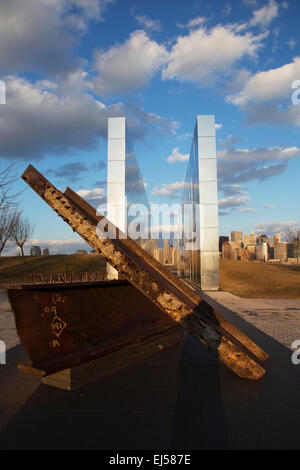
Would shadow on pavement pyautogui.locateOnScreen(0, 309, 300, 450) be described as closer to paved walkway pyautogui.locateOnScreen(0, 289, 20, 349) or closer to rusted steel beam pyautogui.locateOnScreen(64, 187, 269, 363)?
rusted steel beam pyautogui.locateOnScreen(64, 187, 269, 363)

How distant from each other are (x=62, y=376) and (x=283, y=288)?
18.5 meters

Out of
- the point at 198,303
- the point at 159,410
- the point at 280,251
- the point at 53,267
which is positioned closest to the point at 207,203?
the point at 198,303

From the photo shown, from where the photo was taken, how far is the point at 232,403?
3471 millimetres

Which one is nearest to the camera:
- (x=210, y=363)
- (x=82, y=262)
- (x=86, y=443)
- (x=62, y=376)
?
(x=86, y=443)

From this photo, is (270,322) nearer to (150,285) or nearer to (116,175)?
(150,285)

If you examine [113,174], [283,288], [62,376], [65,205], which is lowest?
[283,288]

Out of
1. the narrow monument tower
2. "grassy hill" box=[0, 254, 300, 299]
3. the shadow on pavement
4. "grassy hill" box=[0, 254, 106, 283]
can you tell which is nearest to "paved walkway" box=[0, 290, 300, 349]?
the shadow on pavement

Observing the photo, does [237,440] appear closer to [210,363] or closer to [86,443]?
[86,443]

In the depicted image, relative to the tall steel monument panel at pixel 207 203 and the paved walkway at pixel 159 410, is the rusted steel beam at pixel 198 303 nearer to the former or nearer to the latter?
the paved walkway at pixel 159 410
